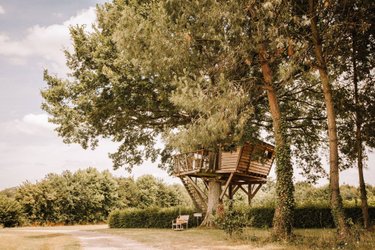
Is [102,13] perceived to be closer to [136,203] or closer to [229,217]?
[229,217]

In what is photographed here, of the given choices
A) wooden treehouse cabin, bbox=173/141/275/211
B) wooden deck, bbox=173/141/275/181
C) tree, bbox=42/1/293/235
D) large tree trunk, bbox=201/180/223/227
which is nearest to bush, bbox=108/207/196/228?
large tree trunk, bbox=201/180/223/227

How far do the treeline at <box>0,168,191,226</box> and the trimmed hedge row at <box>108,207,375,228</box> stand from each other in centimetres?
512

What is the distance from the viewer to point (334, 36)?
13.5 m

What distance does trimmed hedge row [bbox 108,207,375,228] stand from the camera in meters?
21.5

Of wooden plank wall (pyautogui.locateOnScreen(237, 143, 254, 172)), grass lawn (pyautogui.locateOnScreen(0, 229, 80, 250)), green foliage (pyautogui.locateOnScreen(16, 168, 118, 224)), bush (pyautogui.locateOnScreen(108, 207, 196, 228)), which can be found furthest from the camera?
green foliage (pyautogui.locateOnScreen(16, 168, 118, 224))

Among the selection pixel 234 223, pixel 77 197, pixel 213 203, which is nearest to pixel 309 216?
pixel 213 203

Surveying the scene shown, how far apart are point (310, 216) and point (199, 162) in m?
7.90

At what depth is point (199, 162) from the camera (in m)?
21.8

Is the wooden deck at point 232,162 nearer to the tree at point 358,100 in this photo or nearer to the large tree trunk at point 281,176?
the tree at point 358,100

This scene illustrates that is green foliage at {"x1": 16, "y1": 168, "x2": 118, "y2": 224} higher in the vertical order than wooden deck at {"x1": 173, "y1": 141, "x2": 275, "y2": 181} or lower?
lower

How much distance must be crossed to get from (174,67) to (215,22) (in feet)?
8.12

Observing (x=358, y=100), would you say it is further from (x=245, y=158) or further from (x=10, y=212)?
(x=10, y=212)

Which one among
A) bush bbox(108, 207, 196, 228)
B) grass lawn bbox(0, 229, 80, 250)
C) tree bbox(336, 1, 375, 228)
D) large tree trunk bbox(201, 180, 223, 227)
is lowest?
grass lawn bbox(0, 229, 80, 250)

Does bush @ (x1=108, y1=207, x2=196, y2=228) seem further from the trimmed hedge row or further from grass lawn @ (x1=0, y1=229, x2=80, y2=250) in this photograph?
grass lawn @ (x1=0, y1=229, x2=80, y2=250)
